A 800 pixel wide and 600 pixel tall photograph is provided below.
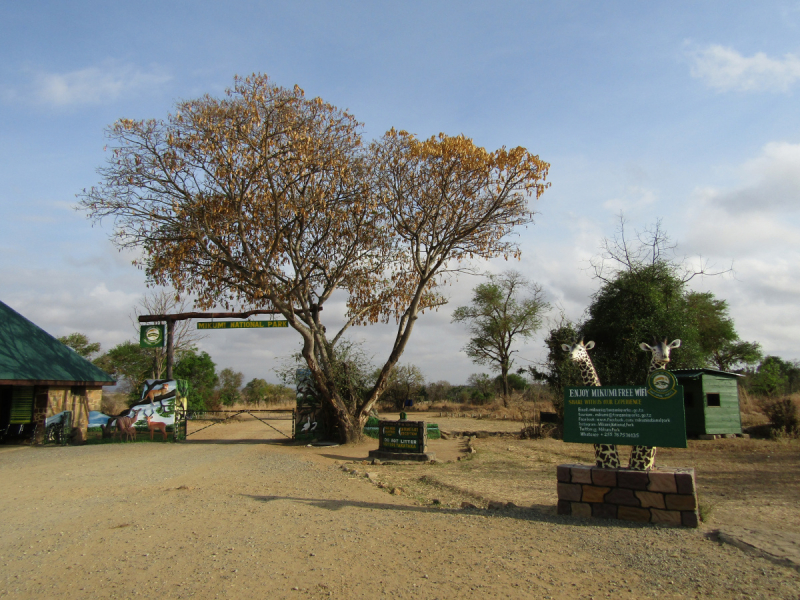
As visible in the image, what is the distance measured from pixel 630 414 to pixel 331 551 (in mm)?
4144

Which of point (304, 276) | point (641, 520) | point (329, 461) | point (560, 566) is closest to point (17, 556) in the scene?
point (560, 566)

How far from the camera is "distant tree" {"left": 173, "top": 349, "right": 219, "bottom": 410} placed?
110ft

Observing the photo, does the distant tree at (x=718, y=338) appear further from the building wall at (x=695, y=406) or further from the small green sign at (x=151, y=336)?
the small green sign at (x=151, y=336)

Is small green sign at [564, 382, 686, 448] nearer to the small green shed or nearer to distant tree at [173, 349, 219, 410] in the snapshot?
the small green shed

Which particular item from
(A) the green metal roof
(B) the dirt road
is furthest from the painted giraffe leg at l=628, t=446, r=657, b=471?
(A) the green metal roof

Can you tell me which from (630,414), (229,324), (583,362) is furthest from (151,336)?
(630,414)

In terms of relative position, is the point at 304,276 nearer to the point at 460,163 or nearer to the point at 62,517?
the point at 460,163

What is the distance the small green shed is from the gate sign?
1203cm

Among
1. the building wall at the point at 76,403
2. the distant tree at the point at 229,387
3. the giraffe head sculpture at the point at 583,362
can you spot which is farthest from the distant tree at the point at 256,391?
the giraffe head sculpture at the point at 583,362

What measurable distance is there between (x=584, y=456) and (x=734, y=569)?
9165 mm

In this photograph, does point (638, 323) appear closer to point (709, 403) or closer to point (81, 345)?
point (709, 403)

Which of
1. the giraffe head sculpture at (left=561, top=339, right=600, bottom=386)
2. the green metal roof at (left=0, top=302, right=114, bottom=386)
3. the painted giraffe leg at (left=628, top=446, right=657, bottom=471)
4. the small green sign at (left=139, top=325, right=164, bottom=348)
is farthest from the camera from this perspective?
the small green sign at (left=139, top=325, right=164, bottom=348)

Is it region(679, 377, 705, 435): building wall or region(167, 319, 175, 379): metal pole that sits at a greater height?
region(167, 319, 175, 379): metal pole

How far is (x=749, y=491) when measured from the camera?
355 inches
